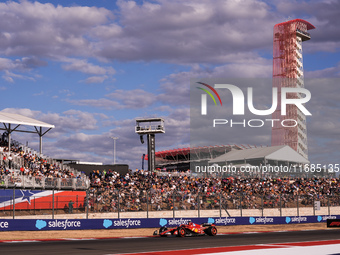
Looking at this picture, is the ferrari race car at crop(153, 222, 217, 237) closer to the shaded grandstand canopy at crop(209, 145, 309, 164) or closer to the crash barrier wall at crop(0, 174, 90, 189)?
the crash barrier wall at crop(0, 174, 90, 189)

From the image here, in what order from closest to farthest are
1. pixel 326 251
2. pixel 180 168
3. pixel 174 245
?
pixel 326 251, pixel 174 245, pixel 180 168

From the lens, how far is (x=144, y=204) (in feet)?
109

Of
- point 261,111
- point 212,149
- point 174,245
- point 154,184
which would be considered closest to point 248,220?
point 154,184

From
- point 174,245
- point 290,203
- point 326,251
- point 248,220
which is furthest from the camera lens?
point 290,203

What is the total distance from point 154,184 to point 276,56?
191ft

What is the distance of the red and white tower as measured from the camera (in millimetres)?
91375

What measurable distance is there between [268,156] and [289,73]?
36.3 metres

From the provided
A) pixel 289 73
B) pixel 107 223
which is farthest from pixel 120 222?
pixel 289 73

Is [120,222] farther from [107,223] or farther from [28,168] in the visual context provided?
[28,168]

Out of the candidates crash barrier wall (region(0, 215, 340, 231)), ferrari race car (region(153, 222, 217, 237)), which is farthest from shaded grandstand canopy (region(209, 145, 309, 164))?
ferrari race car (region(153, 222, 217, 237))

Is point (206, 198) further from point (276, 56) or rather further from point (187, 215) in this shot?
point (276, 56)

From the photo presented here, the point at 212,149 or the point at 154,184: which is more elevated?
the point at 212,149

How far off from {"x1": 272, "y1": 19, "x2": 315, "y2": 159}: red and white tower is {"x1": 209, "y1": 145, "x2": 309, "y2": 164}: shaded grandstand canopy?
78.9ft

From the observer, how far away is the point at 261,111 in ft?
192
